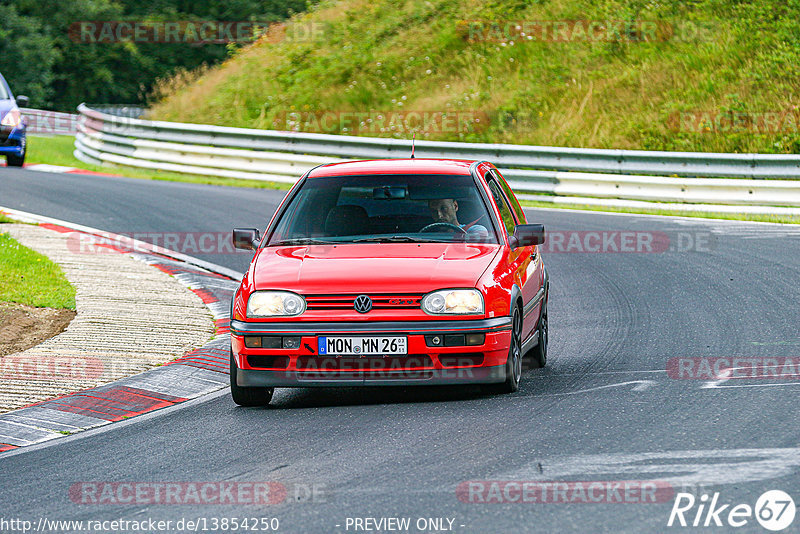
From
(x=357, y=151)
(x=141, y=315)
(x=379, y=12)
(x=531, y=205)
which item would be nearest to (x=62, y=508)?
(x=141, y=315)

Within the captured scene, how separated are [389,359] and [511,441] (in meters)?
1.14

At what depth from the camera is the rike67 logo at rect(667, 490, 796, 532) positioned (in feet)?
16.6

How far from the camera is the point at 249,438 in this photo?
7.07 m

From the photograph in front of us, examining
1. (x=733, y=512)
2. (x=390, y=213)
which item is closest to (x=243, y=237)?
(x=390, y=213)

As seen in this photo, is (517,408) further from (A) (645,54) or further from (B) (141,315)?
(A) (645,54)

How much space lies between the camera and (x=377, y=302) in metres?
7.54

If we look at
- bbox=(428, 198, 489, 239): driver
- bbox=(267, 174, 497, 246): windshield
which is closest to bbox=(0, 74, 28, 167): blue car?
bbox=(267, 174, 497, 246): windshield

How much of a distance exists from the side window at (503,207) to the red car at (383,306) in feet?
1.36

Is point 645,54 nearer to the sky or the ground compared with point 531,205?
nearer to the sky

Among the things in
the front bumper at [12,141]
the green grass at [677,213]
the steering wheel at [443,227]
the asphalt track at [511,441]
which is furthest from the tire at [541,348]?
the front bumper at [12,141]

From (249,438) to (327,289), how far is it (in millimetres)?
1087

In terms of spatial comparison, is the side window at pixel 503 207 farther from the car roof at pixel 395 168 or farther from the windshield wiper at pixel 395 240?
the windshield wiper at pixel 395 240

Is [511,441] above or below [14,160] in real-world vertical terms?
above

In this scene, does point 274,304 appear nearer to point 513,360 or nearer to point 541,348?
point 513,360
